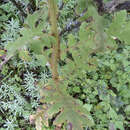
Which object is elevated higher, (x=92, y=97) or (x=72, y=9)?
(x=72, y=9)

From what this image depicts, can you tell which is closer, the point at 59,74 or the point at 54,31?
the point at 54,31

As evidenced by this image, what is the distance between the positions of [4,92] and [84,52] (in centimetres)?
99

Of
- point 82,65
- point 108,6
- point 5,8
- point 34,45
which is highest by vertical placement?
point 5,8

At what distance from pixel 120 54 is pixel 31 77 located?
2.75 ft

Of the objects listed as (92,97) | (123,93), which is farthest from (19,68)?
(123,93)

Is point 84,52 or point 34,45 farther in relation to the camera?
point 84,52

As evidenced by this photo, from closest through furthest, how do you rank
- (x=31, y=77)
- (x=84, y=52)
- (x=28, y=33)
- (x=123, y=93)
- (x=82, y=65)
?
(x=28, y=33) < (x=84, y=52) < (x=82, y=65) < (x=31, y=77) < (x=123, y=93)

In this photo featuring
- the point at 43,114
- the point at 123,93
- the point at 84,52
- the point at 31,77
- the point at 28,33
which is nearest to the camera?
the point at 28,33

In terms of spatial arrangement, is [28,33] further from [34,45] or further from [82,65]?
[82,65]

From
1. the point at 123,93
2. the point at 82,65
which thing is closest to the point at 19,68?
the point at 82,65

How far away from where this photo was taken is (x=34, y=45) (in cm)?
90

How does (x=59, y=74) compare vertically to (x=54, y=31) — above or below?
below

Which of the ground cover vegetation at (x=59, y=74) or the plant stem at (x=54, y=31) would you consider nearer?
the plant stem at (x=54, y=31)

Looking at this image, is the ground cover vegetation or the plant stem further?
the ground cover vegetation
